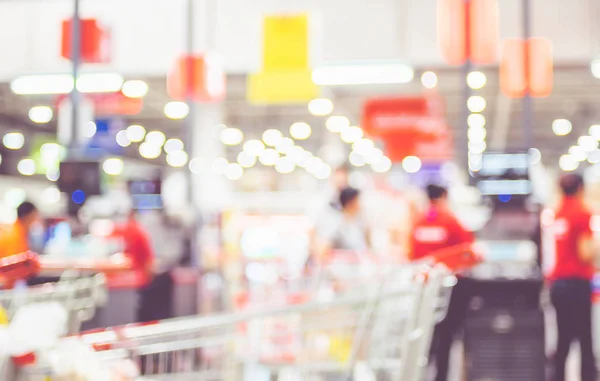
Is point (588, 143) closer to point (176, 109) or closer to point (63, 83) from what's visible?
point (176, 109)

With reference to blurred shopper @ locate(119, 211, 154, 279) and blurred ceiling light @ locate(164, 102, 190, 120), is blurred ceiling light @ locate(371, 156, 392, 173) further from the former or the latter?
blurred shopper @ locate(119, 211, 154, 279)

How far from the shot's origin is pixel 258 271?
32.0 feet

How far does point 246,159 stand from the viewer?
32156 millimetres

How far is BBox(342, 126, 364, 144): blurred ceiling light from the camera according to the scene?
22.9 metres

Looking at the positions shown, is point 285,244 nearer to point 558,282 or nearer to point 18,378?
point 558,282

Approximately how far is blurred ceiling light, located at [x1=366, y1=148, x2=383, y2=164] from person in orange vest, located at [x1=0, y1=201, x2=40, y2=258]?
1981cm

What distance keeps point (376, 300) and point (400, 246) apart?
30.8ft

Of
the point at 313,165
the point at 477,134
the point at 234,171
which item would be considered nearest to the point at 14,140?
the point at 234,171

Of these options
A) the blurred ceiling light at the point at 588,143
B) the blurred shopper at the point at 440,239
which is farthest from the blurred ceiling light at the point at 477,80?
the blurred ceiling light at the point at 588,143

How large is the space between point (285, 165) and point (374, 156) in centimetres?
510

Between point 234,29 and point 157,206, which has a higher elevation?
point 234,29

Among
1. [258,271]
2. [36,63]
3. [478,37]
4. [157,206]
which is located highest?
[36,63]

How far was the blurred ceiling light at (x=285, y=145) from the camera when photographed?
88.6 ft

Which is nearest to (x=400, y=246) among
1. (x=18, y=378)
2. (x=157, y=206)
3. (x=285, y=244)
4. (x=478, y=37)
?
(x=285, y=244)
